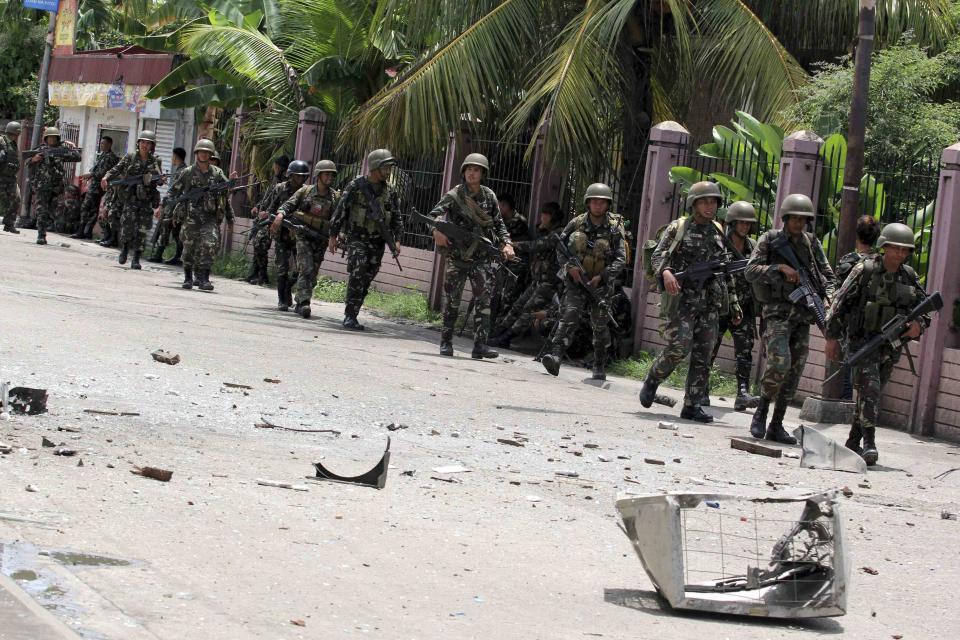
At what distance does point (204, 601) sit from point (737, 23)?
37.8 feet

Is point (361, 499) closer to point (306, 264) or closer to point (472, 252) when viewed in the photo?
point (472, 252)

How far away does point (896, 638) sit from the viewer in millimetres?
5195

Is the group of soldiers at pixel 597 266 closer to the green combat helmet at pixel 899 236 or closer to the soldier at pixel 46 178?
the green combat helmet at pixel 899 236

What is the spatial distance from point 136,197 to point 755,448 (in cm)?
1233

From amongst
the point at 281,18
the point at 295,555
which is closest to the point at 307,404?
the point at 295,555

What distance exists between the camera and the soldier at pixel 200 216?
58.9 ft

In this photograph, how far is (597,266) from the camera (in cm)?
1302

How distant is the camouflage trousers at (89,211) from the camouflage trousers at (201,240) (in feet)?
32.9

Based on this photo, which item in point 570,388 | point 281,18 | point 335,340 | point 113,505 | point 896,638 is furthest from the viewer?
point 281,18

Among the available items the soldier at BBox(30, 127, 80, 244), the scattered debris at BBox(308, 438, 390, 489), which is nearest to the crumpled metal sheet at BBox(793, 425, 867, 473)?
the scattered debris at BBox(308, 438, 390, 489)

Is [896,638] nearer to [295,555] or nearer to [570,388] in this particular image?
[295,555]

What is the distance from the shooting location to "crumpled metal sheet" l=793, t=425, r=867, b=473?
9141mm

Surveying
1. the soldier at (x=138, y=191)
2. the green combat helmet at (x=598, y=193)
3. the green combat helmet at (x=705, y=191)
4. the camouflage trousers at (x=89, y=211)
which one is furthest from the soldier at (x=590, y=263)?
the camouflage trousers at (x=89, y=211)

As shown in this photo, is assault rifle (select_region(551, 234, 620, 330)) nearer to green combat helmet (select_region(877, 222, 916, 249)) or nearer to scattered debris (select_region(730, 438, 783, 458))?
scattered debris (select_region(730, 438, 783, 458))
